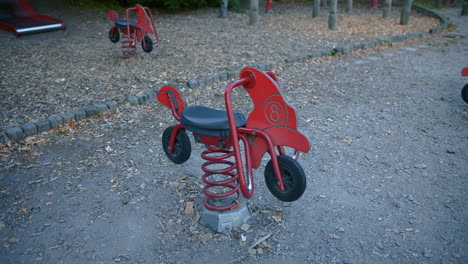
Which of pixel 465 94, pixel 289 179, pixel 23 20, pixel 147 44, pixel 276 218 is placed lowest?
pixel 276 218

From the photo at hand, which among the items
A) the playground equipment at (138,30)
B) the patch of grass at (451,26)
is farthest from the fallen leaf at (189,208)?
the patch of grass at (451,26)

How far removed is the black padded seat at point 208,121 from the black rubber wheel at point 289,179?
1.17ft

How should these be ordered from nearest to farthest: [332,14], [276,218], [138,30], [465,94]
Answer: [276,218] → [465,94] → [138,30] → [332,14]

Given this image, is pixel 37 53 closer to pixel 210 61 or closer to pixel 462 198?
pixel 210 61

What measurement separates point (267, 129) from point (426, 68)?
211 inches

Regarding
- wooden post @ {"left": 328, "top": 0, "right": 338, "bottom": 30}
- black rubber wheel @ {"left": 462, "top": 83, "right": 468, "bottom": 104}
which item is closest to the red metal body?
black rubber wheel @ {"left": 462, "top": 83, "right": 468, "bottom": 104}

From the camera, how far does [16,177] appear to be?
11.1ft

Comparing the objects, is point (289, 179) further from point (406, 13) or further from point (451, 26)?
point (451, 26)

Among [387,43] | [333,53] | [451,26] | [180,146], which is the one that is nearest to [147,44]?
[333,53]

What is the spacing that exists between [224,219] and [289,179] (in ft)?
2.08

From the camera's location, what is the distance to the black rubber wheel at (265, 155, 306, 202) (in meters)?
2.22

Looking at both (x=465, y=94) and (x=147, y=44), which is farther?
(x=147, y=44)

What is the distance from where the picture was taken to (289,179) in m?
2.29

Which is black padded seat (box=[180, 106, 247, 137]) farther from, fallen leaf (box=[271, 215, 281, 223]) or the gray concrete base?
fallen leaf (box=[271, 215, 281, 223])
